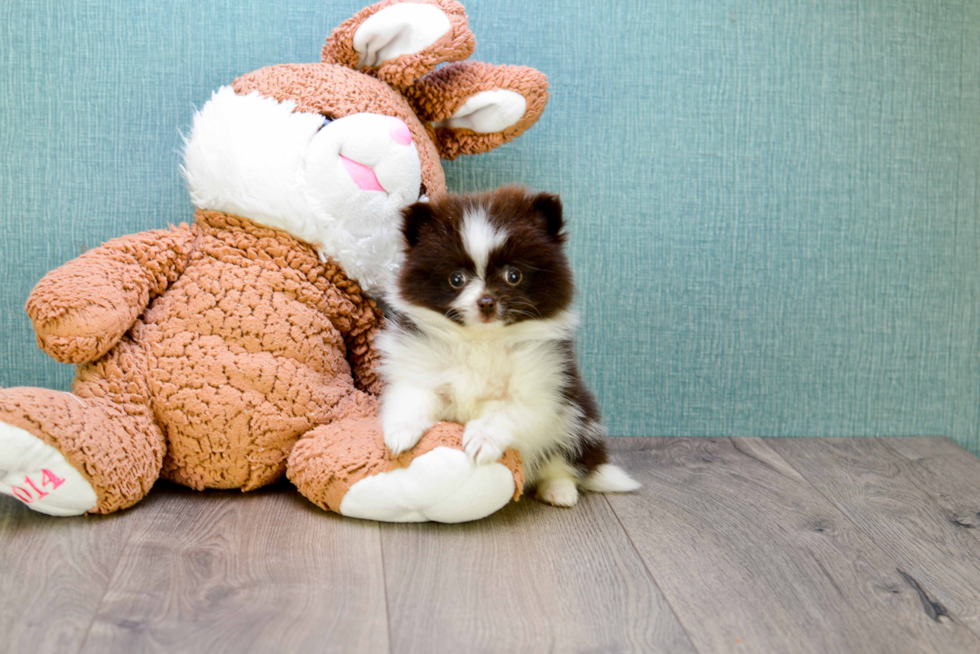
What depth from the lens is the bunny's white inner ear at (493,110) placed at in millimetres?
1595

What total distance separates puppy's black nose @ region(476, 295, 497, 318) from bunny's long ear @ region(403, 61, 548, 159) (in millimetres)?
460

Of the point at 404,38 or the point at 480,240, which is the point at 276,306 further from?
the point at 404,38

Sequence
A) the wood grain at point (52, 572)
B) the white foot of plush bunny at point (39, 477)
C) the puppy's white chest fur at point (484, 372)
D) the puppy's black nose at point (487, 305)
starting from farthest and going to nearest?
the puppy's white chest fur at point (484, 372)
the puppy's black nose at point (487, 305)
the white foot of plush bunny at point (39, 477)
the wood grain at point (52, 572)

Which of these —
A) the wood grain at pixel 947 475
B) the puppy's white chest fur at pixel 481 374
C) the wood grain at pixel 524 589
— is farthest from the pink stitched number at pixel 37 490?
the wood grain at pixel 947 475

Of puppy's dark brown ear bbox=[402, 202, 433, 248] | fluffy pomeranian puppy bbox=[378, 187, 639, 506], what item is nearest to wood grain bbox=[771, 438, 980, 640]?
fluffy pomeranian puppy bbox=[378, 187, 639, 506]

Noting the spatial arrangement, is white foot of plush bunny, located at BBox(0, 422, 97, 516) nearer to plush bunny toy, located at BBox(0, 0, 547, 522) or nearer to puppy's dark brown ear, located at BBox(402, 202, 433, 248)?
plush bunny toy, located at BBox(0, 0, 547, 522)

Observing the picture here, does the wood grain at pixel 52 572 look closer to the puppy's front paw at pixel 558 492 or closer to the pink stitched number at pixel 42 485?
the pink stitched number at pixel 42 485

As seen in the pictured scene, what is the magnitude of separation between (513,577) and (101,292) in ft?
2.67

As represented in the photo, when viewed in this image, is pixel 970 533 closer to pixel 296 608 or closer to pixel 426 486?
pixel 426 486

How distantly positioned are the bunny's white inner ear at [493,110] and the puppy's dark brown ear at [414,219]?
321 millimetres

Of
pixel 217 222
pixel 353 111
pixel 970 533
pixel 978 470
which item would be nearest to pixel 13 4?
pixel 217 222

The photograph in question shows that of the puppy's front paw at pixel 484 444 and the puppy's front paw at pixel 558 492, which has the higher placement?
the puppy's front paw at pixel 484 444

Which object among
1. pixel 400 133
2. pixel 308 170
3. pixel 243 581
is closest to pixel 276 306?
pixel 308 170

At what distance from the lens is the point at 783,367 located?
1979mm
